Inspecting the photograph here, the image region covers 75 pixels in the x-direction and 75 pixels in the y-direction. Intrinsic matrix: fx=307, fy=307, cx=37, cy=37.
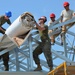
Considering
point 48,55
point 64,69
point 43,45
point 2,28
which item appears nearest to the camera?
point 64,69

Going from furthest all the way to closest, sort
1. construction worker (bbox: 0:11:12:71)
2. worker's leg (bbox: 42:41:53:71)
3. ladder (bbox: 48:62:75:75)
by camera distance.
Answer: construction worker (bbox: 0:11:12:71) < worker's leg (bbox: 42:41:53:71) < ladder (bbox: 48:62:75:75)

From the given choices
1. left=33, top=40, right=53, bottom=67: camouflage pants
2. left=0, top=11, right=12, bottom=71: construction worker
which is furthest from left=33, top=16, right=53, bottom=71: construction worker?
left=0, top=11, right=12, bottom=71: construction worker

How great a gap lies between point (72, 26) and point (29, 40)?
2.54 meters

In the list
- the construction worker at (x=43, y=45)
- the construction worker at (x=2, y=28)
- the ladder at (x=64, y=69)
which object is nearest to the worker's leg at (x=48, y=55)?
the construction worker at (x=43, y=45)

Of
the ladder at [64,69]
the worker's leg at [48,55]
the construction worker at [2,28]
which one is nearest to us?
the ladder at [64,69]

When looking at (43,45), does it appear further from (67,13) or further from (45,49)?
(67,13)

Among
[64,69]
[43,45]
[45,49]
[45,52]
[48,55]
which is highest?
[43,45]

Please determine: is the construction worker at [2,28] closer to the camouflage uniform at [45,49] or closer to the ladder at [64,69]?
the camouflage uniform at [45,49]

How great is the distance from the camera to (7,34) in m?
11.4

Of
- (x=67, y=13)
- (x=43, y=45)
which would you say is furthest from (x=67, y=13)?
(x=43, y=45)

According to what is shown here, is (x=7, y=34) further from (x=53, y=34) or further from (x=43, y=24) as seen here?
(x=53, y=34)

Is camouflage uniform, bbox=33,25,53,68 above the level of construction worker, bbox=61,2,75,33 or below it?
below

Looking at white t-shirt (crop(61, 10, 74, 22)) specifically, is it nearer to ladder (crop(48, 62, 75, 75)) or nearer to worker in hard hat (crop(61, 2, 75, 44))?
worker in hard hat (crop(61, 2, 75, 44))

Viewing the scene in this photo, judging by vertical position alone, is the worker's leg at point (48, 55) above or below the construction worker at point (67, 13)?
below
